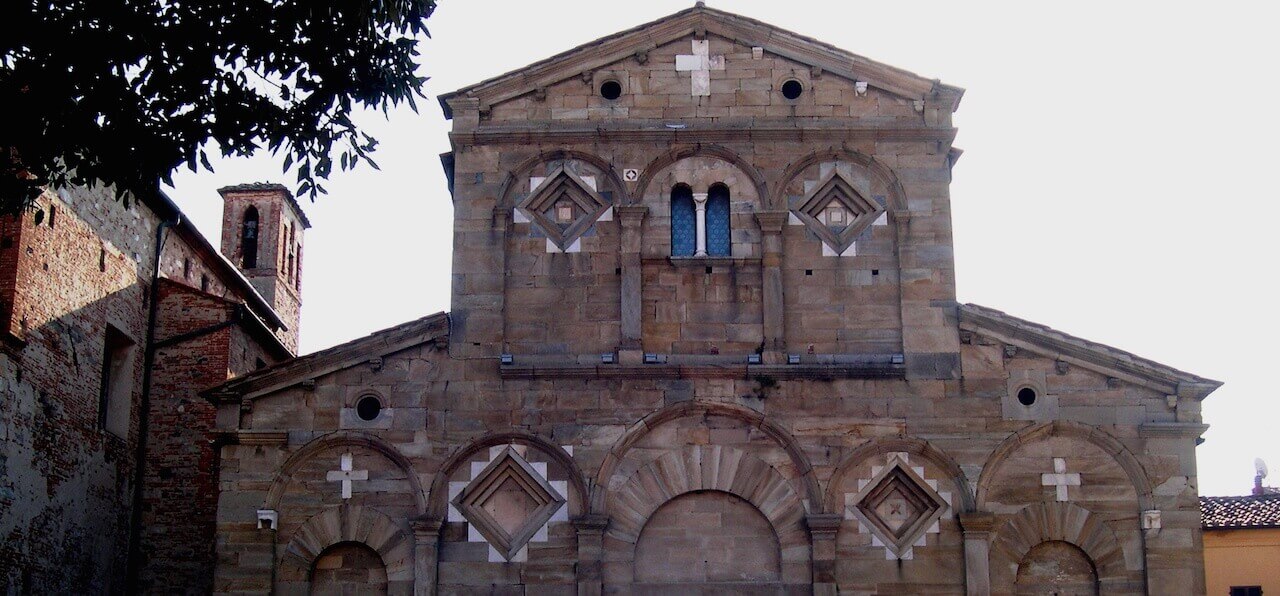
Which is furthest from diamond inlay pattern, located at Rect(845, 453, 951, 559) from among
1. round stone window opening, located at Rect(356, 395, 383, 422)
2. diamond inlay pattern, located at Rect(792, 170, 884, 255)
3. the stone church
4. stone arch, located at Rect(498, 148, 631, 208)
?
round stone window opening, located at Rect(356, 395, 383, 422)

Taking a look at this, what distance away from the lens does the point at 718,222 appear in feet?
67.9

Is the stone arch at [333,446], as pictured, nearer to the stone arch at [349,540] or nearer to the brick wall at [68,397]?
the stone arch at [349,540]

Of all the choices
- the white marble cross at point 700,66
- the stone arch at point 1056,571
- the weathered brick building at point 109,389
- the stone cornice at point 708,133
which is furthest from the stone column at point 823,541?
the weathered brick building at point 109,389

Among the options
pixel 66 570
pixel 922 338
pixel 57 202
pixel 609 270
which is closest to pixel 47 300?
pixel 57 202

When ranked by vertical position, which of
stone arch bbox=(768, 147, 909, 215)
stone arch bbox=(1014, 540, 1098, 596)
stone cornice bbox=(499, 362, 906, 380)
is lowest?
stone arch bbox=(1014, 540, 1098, 596)

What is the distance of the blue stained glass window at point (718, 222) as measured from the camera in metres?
20.6

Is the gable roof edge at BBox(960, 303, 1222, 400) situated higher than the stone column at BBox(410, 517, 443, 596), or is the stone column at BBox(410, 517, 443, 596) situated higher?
the gable roof edge at BBox(960, 303, 1222, 400)

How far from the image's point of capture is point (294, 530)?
63.5 ft

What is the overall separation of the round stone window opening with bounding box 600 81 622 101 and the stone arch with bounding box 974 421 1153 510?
22.0ft

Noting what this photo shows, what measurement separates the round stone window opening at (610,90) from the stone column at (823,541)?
6122mm

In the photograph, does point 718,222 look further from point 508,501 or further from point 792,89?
point 508,501

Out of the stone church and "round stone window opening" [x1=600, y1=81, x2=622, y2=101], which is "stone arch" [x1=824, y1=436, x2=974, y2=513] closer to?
the stone church

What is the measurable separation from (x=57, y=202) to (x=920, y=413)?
12.1m

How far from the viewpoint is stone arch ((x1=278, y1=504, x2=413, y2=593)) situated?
1920 cm
